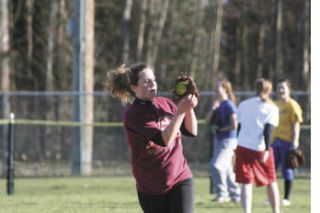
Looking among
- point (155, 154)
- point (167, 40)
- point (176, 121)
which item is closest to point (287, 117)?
point (155, 154)

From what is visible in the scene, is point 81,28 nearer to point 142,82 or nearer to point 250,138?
point 250,138

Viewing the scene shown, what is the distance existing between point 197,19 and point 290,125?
114ft

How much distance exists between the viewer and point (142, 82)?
18.5 feet

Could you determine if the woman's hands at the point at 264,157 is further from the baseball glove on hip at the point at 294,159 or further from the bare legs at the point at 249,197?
the baseball glove on hip at the point at 294,159

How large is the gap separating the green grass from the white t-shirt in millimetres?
1633

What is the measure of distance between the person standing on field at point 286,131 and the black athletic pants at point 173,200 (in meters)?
5.15

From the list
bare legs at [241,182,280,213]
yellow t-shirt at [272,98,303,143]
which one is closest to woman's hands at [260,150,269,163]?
bare legs at [241,182,280,213]

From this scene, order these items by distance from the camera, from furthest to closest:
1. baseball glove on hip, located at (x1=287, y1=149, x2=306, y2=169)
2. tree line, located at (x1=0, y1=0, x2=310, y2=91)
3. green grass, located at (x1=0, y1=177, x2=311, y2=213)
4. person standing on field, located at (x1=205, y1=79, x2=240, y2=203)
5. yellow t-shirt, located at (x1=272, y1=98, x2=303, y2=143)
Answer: tree line, located at (x1=0, y1=0, x2=310, y2=91)
person standing on field, located at (x1=205, y1=79, x2=240, y2=203)
yellow t-shirt, located at (x1=272, y1=98, x2=303, y2=143)
baseball glove on hip, located at (x1=287, y1=149, x2=306, y2=169)
green grass, located at (x1=0, y1=177, x2=311, y2=213)

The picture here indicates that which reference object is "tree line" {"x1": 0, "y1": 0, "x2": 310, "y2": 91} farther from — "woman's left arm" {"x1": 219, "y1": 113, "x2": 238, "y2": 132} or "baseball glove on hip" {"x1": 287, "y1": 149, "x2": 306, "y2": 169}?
"baseball glove on hip" {"x1": 287, "y1": 149, "x2": 306, "y2": 169}

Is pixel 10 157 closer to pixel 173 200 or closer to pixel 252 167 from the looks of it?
pixel 252 167

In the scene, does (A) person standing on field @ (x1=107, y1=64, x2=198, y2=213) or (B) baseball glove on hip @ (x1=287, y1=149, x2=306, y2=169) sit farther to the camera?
(B) baseball glove on hip @ (x1=287, y1=149, x2=306, y2=169)

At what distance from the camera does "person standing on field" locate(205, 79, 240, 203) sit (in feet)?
36.4
